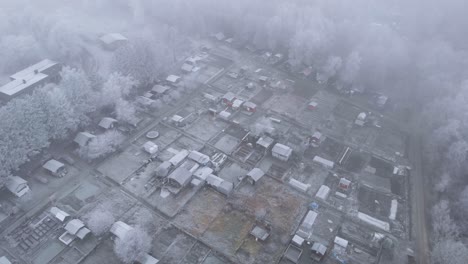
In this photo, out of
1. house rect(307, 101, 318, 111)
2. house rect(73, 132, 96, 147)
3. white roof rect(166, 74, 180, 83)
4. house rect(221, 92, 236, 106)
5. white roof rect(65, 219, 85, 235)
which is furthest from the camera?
white roof rect(166, 74, 180, 83)

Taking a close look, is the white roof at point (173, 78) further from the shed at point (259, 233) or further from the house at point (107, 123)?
the shed at point (259, 233)

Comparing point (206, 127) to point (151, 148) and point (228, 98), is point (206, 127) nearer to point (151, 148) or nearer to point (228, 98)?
point (228, 98)

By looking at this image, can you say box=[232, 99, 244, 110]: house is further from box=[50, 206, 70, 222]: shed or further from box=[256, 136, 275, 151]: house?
box=[50, 206, 70, 222]: shed

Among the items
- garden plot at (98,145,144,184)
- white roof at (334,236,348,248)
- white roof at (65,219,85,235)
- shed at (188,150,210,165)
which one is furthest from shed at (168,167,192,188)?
white roof at (334,236,348,248)

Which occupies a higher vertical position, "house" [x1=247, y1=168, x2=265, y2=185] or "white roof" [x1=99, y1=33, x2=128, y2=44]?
"white roof" [x1=99, y1=33, x2=128, y2=44]

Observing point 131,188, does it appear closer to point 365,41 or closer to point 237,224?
point 237,224


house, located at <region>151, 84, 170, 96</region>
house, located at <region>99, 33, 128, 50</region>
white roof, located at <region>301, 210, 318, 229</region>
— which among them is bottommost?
white roof, located at <region>301, 210, 318, 229</region>

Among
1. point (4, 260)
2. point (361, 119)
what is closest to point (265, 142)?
point (361, 119)
